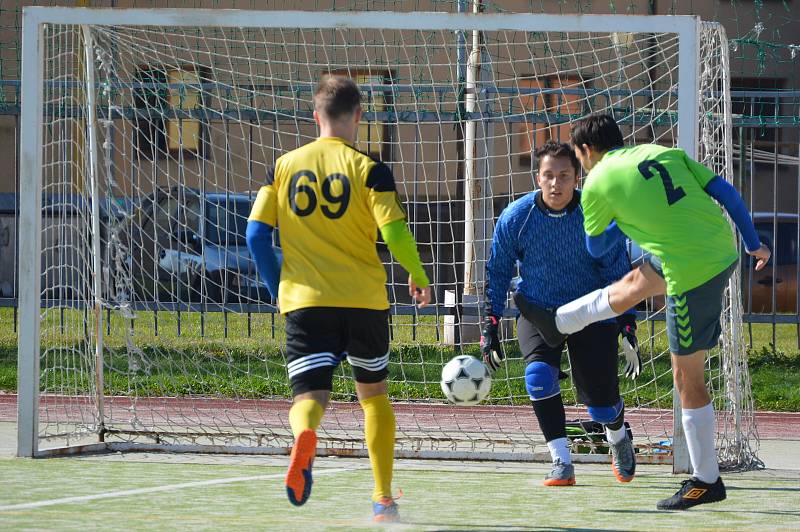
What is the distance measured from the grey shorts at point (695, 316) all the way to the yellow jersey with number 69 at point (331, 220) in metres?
1.41

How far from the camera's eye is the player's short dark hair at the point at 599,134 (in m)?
6.05

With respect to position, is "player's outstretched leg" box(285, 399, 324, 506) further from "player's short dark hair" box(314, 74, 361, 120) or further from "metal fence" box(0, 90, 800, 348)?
"metal fence" box(0, 90, 800, 348)

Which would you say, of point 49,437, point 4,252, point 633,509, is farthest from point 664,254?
point 4,252

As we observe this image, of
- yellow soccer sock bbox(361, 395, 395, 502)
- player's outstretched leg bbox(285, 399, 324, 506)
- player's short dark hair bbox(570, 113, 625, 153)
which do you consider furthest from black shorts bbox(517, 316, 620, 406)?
player's outstretched leg bbox(285, 399, 324, 506)

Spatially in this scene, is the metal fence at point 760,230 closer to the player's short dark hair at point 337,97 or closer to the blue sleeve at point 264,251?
the blue sleeve at point 264,251

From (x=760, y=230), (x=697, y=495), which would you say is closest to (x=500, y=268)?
(x=697, y=495)

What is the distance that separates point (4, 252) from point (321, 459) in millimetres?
7910

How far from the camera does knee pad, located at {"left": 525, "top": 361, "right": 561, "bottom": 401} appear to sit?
665cm

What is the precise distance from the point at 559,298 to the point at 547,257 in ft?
0.76

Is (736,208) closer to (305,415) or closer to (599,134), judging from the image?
(599,134)

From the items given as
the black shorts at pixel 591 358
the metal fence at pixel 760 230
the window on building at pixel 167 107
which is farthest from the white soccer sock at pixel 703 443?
the metal fence at pixel 760 230

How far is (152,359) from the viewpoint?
9898 millimetres

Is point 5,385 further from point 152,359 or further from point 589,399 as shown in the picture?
point 589,399

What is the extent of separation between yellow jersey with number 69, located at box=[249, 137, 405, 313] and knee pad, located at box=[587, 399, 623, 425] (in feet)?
6.18
